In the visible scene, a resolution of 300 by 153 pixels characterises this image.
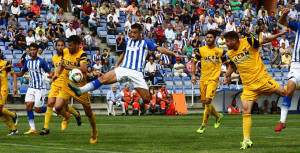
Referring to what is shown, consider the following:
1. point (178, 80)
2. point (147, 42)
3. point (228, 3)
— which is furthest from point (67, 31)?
point (147, 42)

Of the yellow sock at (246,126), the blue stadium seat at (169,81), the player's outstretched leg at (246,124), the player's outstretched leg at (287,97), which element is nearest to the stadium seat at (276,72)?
the blue stadium seat at (169,81)

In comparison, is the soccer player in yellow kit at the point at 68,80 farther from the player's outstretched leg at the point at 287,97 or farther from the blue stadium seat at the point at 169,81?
the blue stadium seat at the point at 169,81

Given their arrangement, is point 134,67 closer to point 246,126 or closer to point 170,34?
point 246,126

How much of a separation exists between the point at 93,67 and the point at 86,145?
17.9 meters

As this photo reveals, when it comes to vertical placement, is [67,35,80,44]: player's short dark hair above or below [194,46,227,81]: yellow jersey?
above

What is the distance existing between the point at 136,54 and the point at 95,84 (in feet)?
4.67

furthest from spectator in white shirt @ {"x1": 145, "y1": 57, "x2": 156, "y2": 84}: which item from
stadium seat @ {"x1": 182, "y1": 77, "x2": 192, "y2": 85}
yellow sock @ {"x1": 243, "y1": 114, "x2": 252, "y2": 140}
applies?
yellow sock @ {"x1": 243, "y1": 114, "x2": 252, "y2": 140}

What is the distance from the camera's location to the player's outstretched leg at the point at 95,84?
34.4 feet

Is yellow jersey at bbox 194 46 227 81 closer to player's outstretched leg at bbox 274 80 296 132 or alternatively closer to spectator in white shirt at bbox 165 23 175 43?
player's outstretched leg at bbox 274 80 296 132

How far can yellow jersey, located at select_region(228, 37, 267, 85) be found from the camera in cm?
1095

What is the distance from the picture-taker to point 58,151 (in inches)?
378

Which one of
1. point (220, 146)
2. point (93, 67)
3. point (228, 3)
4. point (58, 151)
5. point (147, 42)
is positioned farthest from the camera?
point (228, 3)

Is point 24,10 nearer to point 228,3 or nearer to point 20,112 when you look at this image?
point 20,112

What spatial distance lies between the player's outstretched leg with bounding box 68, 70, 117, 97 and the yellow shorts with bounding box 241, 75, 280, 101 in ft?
8.72
